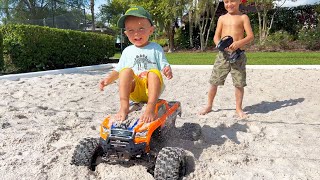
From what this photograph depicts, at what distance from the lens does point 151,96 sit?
238 centimetres

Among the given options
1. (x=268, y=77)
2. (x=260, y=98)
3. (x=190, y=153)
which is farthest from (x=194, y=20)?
(x=190, y=153)

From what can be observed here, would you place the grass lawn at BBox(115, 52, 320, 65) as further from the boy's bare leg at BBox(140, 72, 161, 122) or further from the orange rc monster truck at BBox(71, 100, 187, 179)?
the orange rc monster truck at BBox(71, 100, 187, 179)

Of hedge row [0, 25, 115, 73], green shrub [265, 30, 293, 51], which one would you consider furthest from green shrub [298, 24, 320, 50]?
hedge row [0, 25, 115, 73]

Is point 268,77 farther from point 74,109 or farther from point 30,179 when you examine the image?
point 30,179

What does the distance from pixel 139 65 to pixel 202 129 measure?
3.26 feet

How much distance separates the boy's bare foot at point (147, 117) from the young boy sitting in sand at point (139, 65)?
0.42 feet

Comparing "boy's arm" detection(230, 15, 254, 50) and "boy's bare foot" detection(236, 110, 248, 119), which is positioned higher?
"boy's arm" detection(230, 15, 254, 50)

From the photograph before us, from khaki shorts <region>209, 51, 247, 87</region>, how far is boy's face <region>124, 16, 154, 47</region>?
4.96 feet

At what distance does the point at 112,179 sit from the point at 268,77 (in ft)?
15.3

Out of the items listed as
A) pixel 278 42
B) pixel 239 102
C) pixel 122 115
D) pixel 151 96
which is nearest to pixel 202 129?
pixel 239 102

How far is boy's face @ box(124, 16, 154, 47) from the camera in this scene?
2619mm

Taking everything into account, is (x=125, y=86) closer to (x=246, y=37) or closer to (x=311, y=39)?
(x=246, y=37)

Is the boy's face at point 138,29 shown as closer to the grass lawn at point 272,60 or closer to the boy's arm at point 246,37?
the boy's arm at point 246,37

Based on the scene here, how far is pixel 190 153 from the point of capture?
8.47ft
